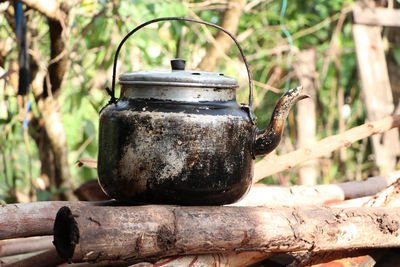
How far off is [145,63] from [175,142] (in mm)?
3026

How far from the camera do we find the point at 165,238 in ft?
5.03

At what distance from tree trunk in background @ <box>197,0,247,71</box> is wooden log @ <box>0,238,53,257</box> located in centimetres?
208

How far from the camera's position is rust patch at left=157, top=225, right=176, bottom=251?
5.02 feet

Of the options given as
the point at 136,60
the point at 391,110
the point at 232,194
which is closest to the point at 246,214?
the point at 232,194

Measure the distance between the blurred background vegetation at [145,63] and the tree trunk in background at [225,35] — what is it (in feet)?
0.13

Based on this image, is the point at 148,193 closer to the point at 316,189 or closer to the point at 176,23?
the point at 316,189

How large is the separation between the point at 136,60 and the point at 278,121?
10.0 feet

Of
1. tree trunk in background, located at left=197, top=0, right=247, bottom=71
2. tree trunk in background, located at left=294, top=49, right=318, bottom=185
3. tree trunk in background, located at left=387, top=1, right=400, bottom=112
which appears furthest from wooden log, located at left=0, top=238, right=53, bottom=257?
tree trunk in background, located at left=387, top=1, right=400, bottom=112

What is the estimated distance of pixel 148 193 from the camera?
5.57ft

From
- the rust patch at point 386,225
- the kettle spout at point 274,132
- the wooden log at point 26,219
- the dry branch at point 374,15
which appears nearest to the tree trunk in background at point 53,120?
the wooden log at point 26,219

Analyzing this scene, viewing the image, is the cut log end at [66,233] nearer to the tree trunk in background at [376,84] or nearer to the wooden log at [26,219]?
the wooden log at [26,219]

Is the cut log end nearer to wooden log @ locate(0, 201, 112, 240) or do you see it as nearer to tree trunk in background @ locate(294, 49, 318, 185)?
wooden log @ locate(0, 201, 112, 240)

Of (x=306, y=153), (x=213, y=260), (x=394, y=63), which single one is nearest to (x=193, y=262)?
(x=213, y=260)

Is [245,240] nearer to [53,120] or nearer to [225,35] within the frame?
[53,120]
